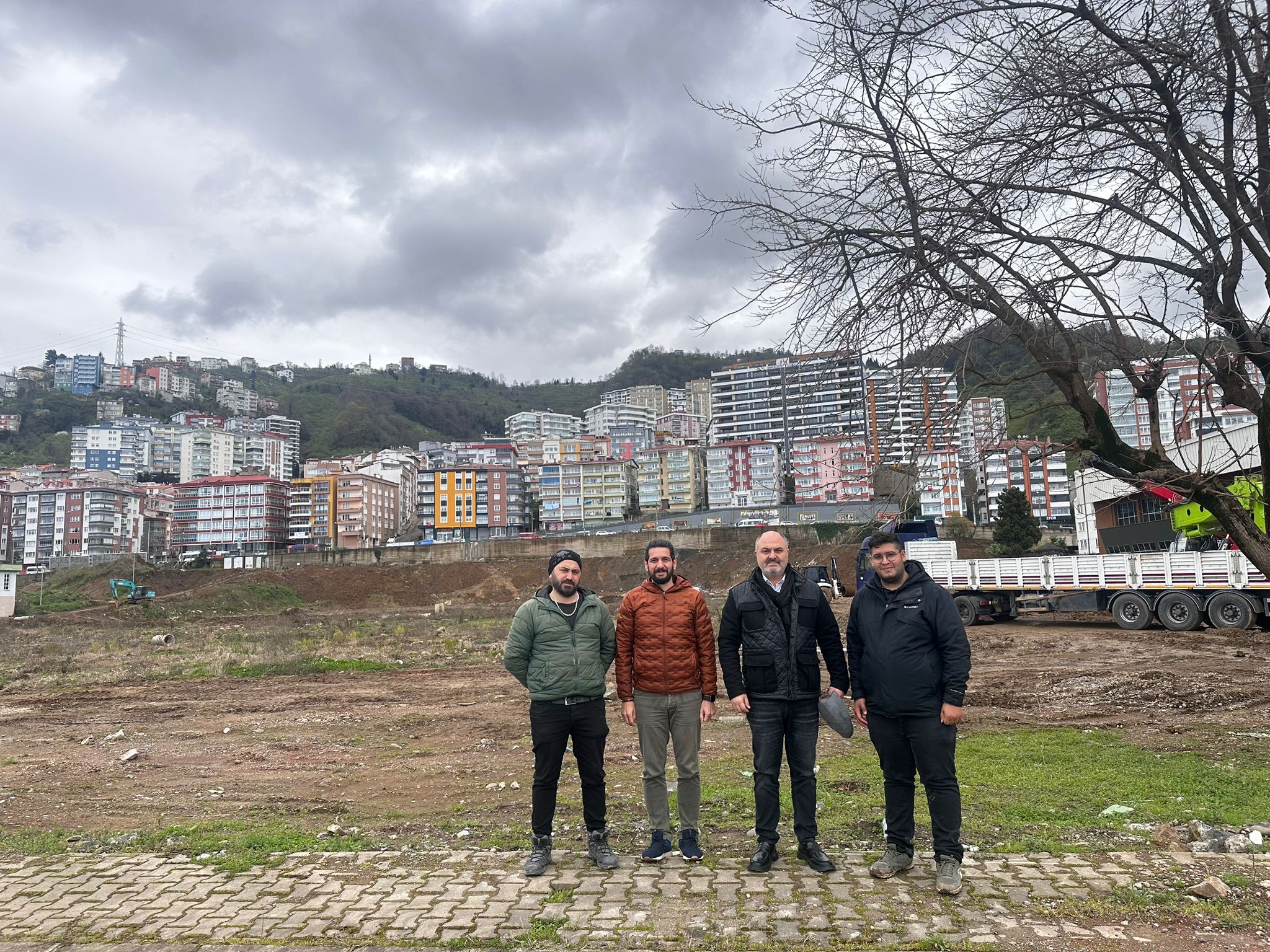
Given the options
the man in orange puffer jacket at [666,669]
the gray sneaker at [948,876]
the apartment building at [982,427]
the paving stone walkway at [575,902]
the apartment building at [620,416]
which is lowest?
the paving stone walkway at [575,902]

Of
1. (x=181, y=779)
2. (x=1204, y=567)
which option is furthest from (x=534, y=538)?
(x=181, y=779)

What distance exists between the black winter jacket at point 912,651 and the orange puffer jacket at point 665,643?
2.91 ft

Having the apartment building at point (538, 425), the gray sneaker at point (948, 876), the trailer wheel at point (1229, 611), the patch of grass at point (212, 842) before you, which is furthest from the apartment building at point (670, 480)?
the gray sneaker at point (948, 876)

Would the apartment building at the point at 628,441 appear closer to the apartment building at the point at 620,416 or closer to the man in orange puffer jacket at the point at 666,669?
the apartment building at the point at 620,416

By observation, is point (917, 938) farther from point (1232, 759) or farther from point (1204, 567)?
point (1204, 567)

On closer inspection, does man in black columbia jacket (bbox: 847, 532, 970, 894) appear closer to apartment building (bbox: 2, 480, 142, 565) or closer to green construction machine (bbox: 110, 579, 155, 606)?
green construction machine (bbox: 110, 579, 155, 606)

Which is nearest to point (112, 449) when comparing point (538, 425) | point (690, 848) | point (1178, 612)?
point (538, 425)

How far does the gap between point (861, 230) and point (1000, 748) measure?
5.12 metres

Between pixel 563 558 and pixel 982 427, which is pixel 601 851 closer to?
pixel 563 558

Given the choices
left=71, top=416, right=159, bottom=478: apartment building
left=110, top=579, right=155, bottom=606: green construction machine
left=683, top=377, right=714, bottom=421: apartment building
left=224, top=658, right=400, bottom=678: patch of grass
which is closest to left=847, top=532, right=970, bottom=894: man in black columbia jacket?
left=224, top=658, right=400, bottom=678: patch of grass

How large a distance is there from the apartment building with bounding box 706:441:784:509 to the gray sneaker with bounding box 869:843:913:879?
88.2m

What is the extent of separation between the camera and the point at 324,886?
4.17 meters

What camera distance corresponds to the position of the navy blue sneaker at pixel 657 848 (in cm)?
443

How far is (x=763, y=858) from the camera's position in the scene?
4.24 m
